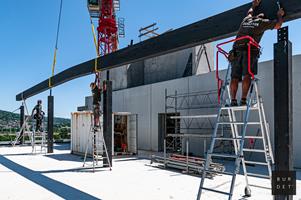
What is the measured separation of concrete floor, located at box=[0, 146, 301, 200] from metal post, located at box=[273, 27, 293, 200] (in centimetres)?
213

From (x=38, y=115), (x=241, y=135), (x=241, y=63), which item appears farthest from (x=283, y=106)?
(x=38, y=115)

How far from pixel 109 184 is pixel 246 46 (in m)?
5.10

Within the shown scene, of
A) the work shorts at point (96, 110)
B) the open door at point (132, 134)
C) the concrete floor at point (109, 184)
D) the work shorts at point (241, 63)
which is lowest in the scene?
the concrete floor at point (109, 184)

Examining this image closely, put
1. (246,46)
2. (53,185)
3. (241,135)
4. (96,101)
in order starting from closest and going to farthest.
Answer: (241,135) → (246,46) → (53,185) → (96,101)

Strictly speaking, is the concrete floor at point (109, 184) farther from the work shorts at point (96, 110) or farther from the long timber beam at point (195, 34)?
the long timber beam at point (195, 34)

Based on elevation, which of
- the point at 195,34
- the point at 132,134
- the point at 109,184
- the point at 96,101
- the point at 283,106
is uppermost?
the point at 195,34

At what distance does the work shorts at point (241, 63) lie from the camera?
4879 millimetres

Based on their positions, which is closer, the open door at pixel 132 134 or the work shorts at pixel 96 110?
the work shorts at pixel 96 110

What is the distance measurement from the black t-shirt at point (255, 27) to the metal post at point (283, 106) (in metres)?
0.35

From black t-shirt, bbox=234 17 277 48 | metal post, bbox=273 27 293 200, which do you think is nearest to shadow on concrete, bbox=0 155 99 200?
metal post, bbox=273 27 293 200

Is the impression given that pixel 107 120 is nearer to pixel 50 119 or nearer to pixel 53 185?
pixel 53 185

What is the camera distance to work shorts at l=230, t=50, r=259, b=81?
4.88m

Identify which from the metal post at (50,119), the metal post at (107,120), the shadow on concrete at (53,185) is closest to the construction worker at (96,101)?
the metal post at (107,120)

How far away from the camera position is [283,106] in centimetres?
416
